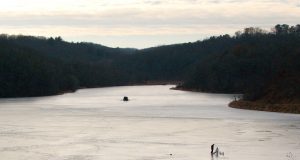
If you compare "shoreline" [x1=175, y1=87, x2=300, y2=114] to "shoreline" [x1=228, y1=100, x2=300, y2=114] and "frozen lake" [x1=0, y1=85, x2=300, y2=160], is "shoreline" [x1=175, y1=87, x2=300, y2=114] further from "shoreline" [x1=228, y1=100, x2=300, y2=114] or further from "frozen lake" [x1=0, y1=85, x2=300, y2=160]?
"frozen lake" [x1=0, y1=85, x2=300, y2=160]

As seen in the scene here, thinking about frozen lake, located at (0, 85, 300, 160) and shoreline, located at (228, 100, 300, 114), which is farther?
shoreline, located at (228, 100, 300, 114)

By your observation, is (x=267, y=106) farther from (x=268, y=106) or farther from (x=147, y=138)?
(x=147, y=138)

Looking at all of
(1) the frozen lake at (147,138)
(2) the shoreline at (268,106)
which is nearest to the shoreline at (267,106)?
(2) the shoreline at (268,106)

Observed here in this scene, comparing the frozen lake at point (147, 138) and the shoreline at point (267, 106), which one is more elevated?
the frozen lake at point (147, 138)

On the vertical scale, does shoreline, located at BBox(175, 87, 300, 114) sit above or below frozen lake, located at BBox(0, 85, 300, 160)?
below

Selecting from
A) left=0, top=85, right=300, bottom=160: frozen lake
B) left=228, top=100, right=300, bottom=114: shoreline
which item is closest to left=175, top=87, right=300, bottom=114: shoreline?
left=228, top=100, right=300, bottom=114: shoreline

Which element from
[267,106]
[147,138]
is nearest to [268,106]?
[267,106]

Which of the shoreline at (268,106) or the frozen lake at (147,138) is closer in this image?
the frozen lake at (147,138)

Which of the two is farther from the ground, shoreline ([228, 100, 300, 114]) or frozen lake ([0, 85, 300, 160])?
frozen lake ([0, 85, 300, 160])

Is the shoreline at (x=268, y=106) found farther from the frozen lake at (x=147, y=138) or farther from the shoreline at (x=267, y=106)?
the frozen lake at (x=147, y=138)

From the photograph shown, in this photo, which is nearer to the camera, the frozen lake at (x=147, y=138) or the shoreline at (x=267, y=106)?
the frozen lake at (x=147, y=138)

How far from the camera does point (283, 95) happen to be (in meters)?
74.1

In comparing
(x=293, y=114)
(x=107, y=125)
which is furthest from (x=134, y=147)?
(x=293, y=114)

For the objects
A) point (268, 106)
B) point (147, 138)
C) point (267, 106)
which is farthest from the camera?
point (267, 106)
